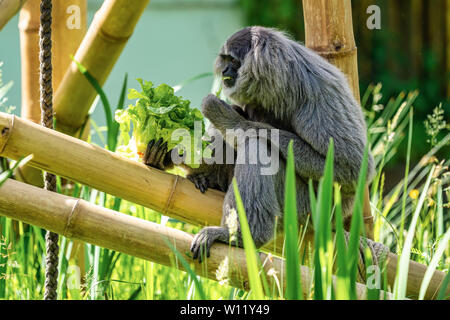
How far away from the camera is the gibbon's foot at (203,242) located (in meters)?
2.72

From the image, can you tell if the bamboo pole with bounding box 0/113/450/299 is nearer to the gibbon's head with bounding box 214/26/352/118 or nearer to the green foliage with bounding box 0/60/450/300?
the green foliage with bounding box 0/60/450/300

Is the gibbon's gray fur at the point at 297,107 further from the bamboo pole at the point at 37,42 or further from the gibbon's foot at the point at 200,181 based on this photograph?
the bamboo pole at the point at 37,42

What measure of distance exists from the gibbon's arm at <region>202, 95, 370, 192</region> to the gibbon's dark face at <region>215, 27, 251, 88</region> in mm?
207

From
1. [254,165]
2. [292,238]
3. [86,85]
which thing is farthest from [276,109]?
[292,238]

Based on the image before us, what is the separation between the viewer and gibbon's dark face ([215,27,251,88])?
3.47 m

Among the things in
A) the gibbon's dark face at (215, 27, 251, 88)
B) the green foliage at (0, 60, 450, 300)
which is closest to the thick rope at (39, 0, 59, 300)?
the green foliage at (0, 60, 450, 300)

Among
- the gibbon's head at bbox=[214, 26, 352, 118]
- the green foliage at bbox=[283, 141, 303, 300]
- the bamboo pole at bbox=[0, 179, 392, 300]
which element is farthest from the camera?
the gibbon's head at bbox=[214, 26, 352, 118]

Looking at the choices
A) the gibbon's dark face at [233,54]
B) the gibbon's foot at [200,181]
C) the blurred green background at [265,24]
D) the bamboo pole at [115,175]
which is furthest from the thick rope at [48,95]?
the blurred green background at [265,24]

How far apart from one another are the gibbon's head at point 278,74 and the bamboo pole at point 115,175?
0.69 m

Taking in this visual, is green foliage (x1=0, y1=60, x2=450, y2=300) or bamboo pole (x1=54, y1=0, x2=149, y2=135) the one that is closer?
green foliage (x1=0, y1=60, x2=450, y2=300)

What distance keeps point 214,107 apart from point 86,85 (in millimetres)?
1015

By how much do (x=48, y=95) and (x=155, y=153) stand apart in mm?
685

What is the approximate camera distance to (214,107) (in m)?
3.40

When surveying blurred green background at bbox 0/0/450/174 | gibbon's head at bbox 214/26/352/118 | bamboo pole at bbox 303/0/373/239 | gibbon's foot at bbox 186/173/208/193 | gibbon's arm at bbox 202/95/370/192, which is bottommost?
gibbon's foot at bbox 186/173/208/193
